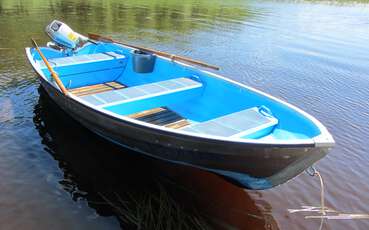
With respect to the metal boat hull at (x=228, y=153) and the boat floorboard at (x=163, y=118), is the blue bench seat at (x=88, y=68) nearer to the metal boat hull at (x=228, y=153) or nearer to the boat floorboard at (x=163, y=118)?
the boat floorboard at (x=163, y=118)

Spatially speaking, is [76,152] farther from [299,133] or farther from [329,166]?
[329,166]

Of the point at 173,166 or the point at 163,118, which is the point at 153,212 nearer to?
the point at 173,166

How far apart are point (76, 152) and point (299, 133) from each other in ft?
15.7

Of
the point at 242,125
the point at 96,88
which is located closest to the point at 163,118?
the point at 242,125

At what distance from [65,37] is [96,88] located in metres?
3.43

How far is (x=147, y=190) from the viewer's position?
21.5ft

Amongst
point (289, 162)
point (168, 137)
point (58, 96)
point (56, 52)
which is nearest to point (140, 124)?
point (168, 137)

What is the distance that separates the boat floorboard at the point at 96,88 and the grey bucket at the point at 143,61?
2.74 ft

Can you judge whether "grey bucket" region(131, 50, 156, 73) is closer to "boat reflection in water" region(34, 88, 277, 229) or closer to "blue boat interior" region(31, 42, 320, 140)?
"blue boat interior" region(31, 42, 320, 140)

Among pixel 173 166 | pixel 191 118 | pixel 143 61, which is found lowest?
pixel 173 166

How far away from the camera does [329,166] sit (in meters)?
7.67

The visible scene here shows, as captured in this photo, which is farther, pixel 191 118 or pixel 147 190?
pixel 191 118

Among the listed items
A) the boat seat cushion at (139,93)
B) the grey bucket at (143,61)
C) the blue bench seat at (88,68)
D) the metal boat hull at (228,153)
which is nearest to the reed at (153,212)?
the metal boat hull at (228,153)

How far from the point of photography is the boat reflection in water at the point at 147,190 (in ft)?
19.3
